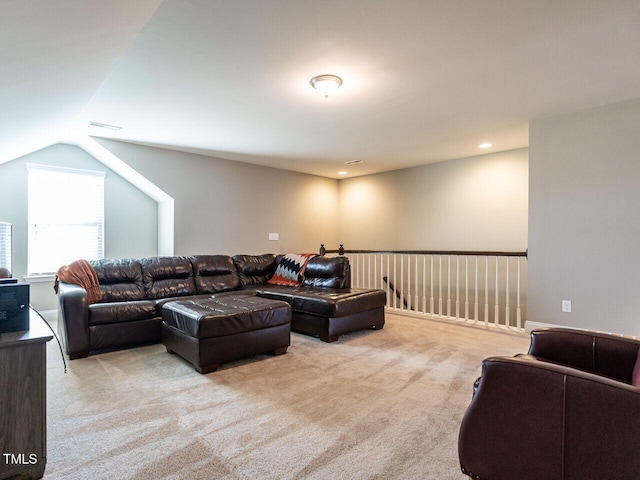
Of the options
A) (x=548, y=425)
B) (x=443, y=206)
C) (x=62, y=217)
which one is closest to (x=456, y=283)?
(x=443, y=206)

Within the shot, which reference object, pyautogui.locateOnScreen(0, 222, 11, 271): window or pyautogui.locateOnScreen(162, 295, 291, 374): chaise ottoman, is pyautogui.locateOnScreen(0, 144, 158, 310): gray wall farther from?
pyautogui.locateOnScreen(162, 295, 291, 374): chaise ottoman

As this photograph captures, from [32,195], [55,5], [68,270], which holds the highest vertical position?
[55,5]

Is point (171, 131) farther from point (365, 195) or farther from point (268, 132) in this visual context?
point (365, 195)

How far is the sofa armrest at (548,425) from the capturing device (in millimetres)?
1082

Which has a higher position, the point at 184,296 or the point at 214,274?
the point at 214,274

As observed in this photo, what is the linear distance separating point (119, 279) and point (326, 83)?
10.2 ft

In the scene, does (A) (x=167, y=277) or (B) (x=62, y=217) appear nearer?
(A) (x=167, y=277)

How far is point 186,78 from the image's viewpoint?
2832mm

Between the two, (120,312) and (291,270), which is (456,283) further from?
(120,312)

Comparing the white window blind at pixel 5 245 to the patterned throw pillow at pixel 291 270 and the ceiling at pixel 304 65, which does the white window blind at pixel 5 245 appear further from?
the patterned throw pillow at pixel 291 270

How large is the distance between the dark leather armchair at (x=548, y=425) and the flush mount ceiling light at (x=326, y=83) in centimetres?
235

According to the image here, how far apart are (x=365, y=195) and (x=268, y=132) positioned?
10.3 ft

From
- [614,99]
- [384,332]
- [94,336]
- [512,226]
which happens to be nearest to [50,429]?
[94,336]

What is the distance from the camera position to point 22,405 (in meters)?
1.48
